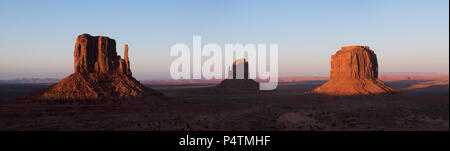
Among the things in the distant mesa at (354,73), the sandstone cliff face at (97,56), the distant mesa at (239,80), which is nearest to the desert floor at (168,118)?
the sandstone cliff face at (97,56)

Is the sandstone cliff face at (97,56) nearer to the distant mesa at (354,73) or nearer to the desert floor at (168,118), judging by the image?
the desert floor at (168,118)

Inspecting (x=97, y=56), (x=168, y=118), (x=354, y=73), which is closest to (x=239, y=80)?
(x=354, y=73)

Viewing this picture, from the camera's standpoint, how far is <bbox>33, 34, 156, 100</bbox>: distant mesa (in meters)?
33.7

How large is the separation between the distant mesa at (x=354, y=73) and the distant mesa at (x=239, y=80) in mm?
32437

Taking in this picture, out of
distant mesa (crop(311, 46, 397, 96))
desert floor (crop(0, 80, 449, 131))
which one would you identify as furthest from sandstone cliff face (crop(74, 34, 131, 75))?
distant mesa (crop(311, 46, 397, 96))

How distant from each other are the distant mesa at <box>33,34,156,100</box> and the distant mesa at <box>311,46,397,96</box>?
4871 cm

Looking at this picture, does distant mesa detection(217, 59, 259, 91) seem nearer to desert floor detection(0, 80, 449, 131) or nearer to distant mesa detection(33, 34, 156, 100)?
distant mesa detection(33, 34, 156, 100)

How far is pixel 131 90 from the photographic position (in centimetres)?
3744

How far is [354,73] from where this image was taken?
206 feet

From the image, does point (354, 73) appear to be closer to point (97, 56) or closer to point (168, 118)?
point (168, 118)

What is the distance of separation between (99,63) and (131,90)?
294 inches

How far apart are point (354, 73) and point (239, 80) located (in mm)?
44530

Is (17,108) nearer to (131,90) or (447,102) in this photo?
(131,90)
